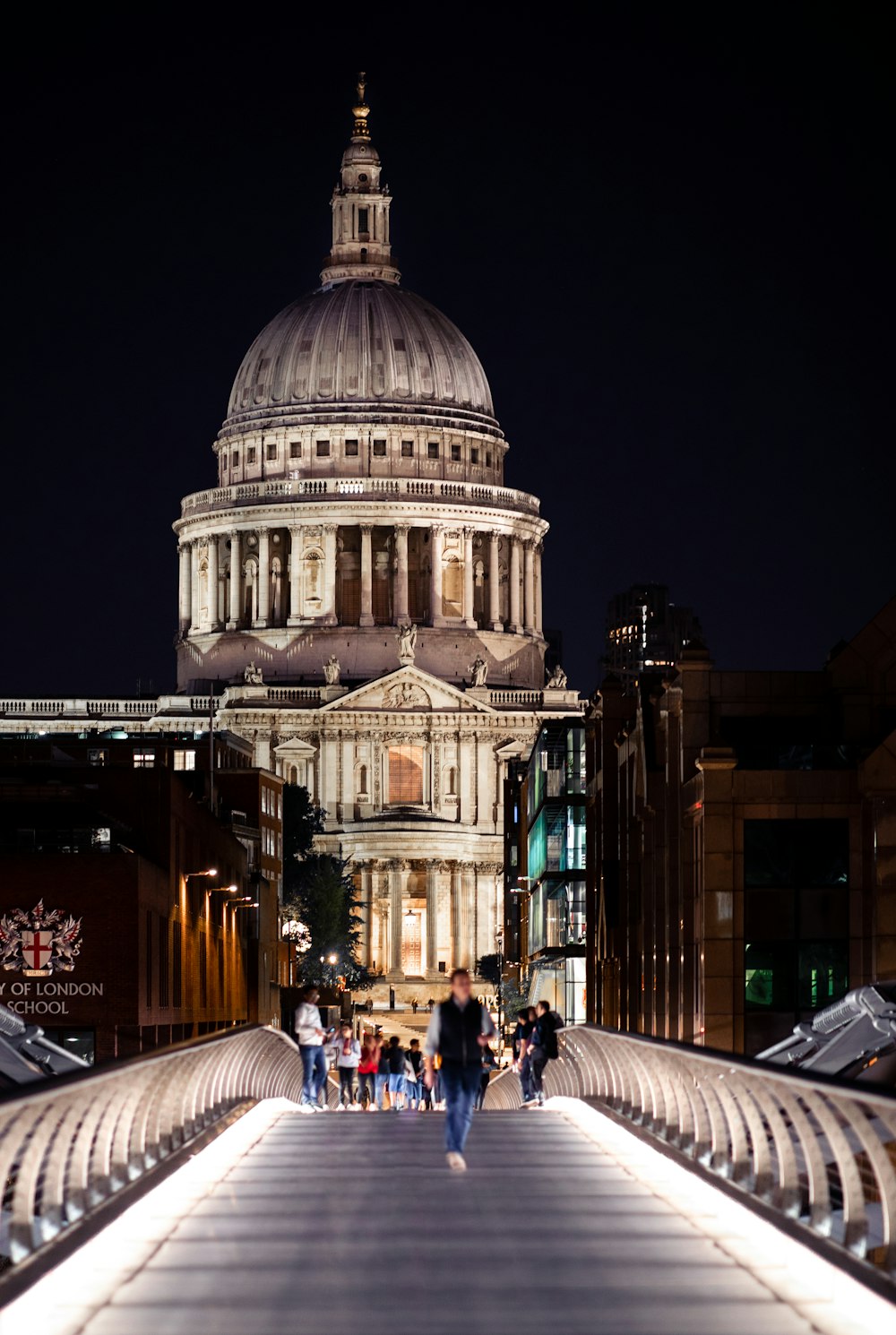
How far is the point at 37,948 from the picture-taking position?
2638 inches

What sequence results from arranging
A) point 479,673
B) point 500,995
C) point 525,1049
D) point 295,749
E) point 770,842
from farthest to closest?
point 479,673 → point 295,749 → point 500,995 → point 770,842 → point 525,1049

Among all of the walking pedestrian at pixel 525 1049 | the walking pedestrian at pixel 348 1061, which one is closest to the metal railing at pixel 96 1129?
the walking pedestrian at pixel 525 1049

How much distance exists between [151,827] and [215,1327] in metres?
63.5

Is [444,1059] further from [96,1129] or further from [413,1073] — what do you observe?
[413,1073]

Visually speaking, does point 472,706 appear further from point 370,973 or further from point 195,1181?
point 195,1181

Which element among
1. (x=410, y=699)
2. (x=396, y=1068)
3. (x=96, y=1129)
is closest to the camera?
(x=96, y=1129)

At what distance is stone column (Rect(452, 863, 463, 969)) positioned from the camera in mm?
187375

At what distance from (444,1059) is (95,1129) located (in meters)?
6.51

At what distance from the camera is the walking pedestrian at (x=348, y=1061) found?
46531 mm

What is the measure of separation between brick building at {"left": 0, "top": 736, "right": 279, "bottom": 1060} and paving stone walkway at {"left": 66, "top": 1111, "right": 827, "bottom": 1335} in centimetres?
3989

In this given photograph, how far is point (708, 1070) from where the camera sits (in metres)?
22.0

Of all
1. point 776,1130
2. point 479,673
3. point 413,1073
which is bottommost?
point 413,1073

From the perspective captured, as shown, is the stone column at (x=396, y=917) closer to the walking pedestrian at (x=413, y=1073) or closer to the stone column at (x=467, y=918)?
the stone column at (x=467, y=918)

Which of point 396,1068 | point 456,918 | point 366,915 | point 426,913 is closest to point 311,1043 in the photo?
point 396,1068
